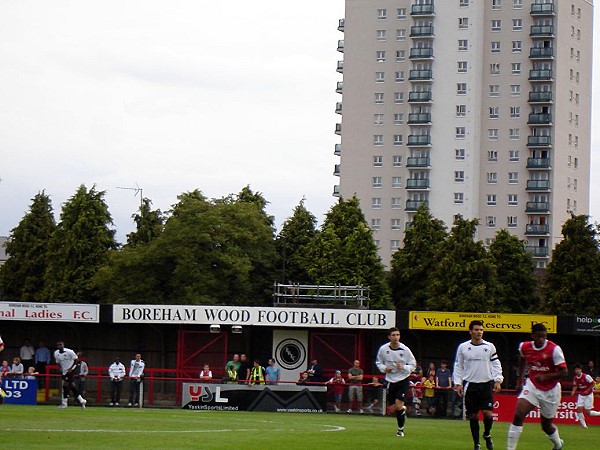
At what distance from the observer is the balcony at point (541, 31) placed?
407 ft

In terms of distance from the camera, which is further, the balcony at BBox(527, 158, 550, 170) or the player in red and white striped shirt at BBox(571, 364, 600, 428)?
the balcony at BBox(527, 158, 550, 170)

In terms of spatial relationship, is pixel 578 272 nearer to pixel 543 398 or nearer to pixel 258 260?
pixel 258 260

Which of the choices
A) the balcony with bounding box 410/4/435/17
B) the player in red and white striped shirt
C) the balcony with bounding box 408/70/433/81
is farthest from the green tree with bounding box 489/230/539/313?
the player in red and white striped shirt

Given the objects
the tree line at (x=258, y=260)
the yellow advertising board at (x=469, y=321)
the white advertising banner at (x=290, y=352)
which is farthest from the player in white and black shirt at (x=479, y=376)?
the tree line at (x=258, y=260)

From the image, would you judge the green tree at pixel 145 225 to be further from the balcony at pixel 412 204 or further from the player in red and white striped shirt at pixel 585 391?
the player in red and white striped shirt at pixel 585 391

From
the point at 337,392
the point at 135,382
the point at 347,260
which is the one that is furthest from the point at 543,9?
the point at 135,382

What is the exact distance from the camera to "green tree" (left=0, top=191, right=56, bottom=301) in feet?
295

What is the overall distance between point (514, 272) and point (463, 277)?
21.4ft

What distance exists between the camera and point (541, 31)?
125m

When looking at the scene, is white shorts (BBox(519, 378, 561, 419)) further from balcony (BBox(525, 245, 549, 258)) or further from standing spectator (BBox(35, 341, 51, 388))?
balcony (BBox(525, 245, 549, 258))

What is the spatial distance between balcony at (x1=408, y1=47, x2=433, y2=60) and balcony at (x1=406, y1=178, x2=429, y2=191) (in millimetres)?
12917

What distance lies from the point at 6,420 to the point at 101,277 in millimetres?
51358

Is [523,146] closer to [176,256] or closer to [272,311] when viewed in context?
[176,256]

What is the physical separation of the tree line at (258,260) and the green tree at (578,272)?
7cm
